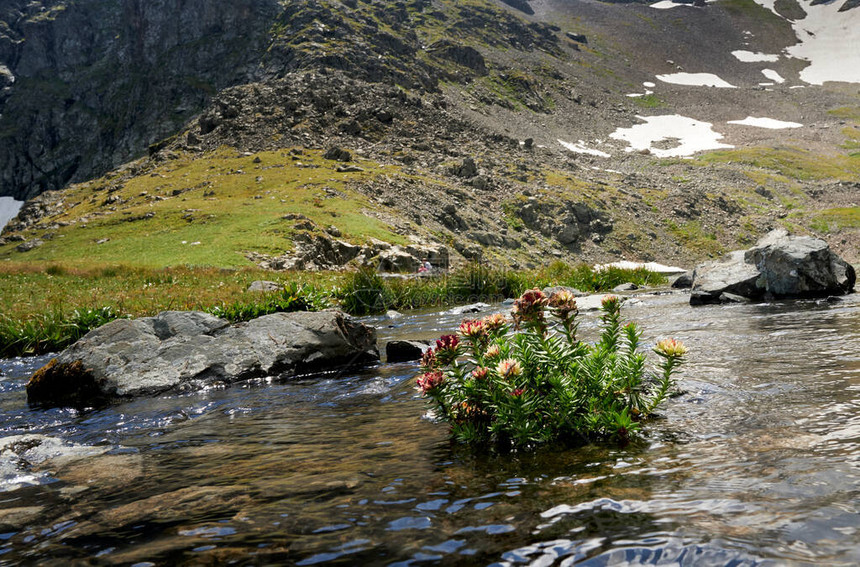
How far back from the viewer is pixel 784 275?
19.0 metres

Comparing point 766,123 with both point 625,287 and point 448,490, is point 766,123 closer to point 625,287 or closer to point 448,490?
point 625,287

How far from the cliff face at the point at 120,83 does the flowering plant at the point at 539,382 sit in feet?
516

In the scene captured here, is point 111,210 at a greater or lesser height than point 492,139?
lesser

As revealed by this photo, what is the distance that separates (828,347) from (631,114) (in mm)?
183203

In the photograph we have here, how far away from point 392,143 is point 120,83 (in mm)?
134337

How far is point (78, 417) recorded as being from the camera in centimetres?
805

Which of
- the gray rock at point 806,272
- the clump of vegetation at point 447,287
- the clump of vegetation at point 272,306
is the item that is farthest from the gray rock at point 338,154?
the gray rock at point 806,272

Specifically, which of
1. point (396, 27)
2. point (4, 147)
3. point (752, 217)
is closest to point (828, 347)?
point (752, 217)

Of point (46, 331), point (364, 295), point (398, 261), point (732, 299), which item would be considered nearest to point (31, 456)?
point (46, 331)

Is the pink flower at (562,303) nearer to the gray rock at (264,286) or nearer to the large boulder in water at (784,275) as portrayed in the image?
the large boulder in water at (784,275)

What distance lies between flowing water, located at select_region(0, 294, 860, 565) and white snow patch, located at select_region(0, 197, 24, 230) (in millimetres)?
212156

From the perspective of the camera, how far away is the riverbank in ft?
49.9

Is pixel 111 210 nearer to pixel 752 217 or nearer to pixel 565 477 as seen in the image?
pixel 565 477

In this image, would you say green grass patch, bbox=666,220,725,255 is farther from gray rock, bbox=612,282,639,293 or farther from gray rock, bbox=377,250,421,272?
gray rock, bbox=612,282,639,293
